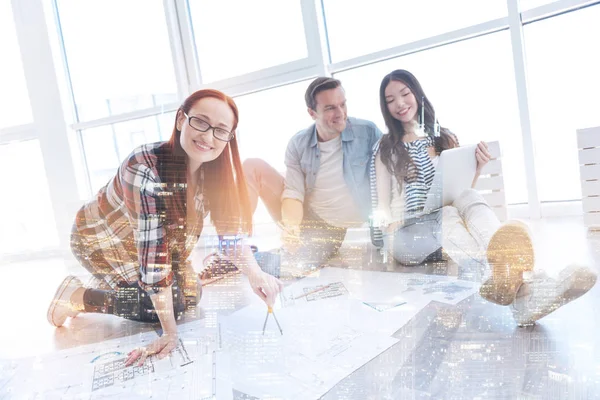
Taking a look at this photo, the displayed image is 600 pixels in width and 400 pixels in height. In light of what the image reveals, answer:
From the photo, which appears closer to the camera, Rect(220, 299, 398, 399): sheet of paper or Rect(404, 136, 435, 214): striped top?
Rect(220, 299, 398, 399): sheet of paper

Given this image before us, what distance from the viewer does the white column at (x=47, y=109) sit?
23.8 inches

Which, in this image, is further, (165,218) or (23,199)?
(23,199)

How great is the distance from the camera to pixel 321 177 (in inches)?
24.9

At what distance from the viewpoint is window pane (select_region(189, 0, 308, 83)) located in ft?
2.06

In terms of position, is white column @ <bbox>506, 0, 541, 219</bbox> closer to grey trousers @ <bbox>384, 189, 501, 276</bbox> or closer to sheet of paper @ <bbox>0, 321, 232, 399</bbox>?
grey trousers @ <bbox>384, 189, 501, 276</bbox>

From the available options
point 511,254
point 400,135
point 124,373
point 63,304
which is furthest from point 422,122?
point 63,304

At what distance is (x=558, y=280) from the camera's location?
0.50 m

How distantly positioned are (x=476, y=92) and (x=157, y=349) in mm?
645

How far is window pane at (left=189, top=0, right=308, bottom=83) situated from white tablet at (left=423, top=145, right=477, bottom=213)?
0.31 metres

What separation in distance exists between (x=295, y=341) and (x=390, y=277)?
214 mm

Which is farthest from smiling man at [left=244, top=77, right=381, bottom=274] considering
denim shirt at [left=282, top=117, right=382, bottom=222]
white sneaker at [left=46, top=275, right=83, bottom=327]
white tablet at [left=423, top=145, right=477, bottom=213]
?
white sneaker at [left=46, top=275, right=83, bottom=327]

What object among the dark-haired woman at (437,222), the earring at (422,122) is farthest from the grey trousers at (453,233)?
the earring at (422,122)

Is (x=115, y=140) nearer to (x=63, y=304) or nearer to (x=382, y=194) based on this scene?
(x=63, y=304)

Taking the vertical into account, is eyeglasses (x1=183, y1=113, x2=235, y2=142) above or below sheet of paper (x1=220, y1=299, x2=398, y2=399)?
above
